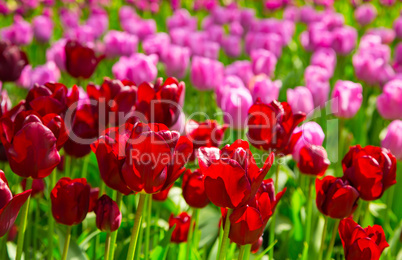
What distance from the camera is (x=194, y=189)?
1.36 m

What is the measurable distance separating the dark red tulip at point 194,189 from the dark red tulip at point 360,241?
0.35 meters

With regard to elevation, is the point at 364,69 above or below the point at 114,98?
below

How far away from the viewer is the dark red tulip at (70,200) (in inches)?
46.3

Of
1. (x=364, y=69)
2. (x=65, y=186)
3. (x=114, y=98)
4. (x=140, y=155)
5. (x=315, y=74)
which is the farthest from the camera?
(x=364, y=69)

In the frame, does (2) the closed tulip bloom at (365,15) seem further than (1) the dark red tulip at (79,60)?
Yes

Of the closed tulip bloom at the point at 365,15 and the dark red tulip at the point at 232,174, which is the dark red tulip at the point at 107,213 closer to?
the dark red tulip at the point at 232,174

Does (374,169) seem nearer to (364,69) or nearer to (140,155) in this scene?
(140,155)

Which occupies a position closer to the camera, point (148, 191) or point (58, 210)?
point (148, 191)

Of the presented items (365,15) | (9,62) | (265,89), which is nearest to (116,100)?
(265,89)

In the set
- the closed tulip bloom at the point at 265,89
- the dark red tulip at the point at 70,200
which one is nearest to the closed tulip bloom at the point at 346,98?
the closed tulip bloom at the point at 265,89

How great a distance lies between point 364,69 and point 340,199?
1.72 metres

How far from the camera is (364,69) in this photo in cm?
281

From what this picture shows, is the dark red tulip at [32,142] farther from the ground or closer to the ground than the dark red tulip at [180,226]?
farther from the ground

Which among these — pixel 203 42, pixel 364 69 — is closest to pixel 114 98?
pixel 364 69
